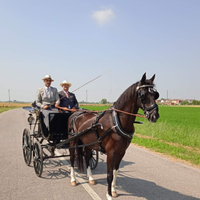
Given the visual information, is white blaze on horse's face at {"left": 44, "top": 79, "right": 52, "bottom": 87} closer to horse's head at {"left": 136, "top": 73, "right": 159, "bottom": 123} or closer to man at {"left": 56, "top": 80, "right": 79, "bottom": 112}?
man at {"left": 56, "top": 80, "right": 79, "bottom": 112}

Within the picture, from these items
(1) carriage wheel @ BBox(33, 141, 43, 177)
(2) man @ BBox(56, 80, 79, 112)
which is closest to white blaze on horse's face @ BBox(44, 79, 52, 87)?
(2) man @ BBox(56, 80, 79, 112)

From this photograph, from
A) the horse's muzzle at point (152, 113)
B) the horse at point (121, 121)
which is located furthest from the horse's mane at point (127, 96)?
the horse's muzzle at point (152, 113)

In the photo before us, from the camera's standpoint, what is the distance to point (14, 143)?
898cm

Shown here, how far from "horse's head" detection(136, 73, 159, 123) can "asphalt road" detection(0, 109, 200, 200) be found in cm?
185

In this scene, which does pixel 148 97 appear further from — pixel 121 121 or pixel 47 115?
pixel 47 115

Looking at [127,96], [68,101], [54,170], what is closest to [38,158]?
[54,170]

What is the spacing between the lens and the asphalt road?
3.93 m

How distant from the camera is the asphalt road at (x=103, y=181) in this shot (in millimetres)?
3931

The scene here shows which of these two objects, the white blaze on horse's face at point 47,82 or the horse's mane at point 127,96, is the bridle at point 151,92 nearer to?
the horse's mane at point 127,96

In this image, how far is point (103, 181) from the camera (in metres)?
4.69

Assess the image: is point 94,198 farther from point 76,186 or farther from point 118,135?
point 118,135

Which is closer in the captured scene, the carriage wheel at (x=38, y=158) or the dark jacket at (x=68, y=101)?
the carriage wheel at (x=38, y=158)

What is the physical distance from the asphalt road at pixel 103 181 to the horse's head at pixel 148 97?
1852 mm

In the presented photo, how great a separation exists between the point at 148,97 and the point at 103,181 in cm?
258
